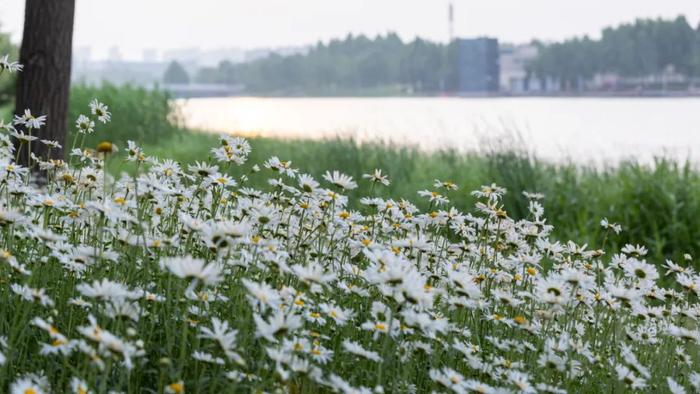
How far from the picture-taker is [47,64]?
6.16 metres

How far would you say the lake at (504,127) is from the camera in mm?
8875

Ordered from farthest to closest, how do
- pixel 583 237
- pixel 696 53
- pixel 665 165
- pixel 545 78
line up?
pixel 545 78
pixel 696 53
pixel 665 165
pixel 583 237

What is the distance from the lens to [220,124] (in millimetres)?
16406

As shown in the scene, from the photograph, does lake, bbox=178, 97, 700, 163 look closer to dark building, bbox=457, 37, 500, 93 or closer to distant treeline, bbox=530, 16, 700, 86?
dark building, bbox=457, 37, 500, 93

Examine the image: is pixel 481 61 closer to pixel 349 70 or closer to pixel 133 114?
pixel 133 114

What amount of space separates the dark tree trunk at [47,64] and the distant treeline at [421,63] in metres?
22.4

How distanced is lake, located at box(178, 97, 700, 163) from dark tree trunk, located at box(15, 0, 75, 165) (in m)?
4.23

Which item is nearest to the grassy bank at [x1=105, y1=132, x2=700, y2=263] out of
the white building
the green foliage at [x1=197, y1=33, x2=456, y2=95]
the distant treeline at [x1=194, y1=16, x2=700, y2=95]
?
the distant treeline at [x1=194, y1=16, x2=700, y2=95]

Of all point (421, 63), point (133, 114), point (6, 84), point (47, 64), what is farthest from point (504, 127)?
point (421, 63)

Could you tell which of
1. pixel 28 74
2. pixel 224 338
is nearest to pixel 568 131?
pixel 28 74

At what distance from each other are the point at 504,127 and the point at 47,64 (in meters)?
→ 4.44

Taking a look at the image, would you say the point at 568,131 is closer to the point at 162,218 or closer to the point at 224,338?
the point at 162,218

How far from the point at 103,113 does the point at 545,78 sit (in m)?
37.1

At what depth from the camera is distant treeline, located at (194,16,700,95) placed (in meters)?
27.1
